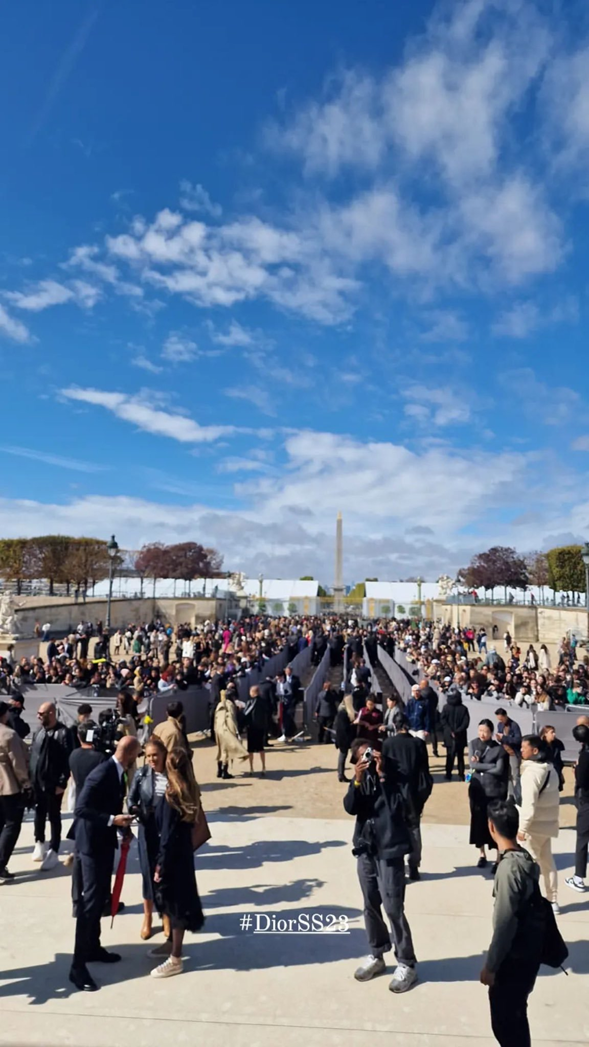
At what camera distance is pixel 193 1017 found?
12.8 ft

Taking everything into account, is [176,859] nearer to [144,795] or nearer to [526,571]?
[144,795]

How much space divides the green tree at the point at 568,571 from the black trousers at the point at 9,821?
5919cm

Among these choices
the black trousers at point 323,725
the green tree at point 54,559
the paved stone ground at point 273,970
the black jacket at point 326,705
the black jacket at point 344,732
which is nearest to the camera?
the paved stone ground at point 273,970

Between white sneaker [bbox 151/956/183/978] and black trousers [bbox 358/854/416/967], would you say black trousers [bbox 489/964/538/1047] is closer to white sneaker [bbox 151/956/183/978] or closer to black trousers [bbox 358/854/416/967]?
black trousers [bbox 358/854/416/967]

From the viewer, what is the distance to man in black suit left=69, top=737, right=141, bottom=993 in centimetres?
418

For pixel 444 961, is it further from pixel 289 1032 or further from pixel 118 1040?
pixel 118 1040

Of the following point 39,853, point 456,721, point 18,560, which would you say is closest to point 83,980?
point 39,853

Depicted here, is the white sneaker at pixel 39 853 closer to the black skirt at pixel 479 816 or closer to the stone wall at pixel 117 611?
the black skirt at pixel 479 816

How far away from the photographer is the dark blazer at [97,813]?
4289 mm

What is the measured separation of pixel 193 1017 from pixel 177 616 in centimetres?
4899

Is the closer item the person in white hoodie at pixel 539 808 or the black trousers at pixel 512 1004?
the black trousers at pixel 512 1004

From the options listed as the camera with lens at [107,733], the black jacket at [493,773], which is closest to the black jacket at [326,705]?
the camera with lens at [107,733]

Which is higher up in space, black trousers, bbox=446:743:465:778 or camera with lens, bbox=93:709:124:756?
camera with lens, bbox=93:709:124:756

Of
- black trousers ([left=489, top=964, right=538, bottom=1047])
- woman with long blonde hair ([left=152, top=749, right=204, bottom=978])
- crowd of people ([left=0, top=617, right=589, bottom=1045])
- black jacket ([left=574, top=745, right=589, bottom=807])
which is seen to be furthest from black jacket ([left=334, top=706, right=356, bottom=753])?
black trousers ([left=489, top=964, right=538, bottom=1047])
